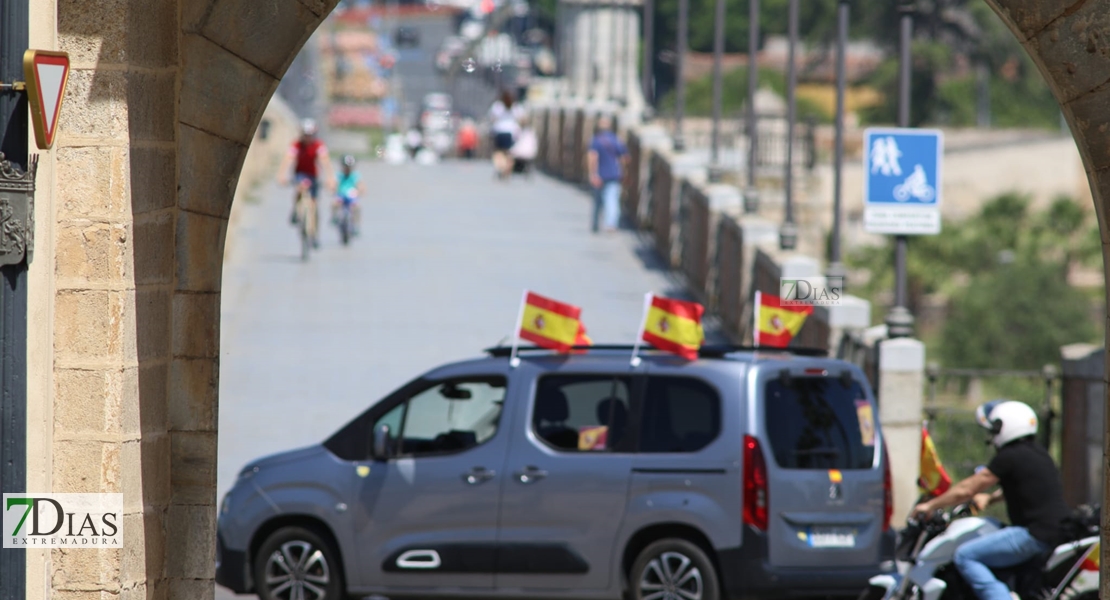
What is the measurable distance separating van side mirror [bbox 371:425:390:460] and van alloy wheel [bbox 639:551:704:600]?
1.81 metres

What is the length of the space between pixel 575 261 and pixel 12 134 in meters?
18.7

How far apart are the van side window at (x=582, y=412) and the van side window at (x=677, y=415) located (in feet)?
0.47

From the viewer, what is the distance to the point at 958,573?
33.4ft

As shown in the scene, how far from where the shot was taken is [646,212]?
28984mm

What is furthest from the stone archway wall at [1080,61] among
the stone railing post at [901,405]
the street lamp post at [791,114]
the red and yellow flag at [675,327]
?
the street lamp post at [791,114]

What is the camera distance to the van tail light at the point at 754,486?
35.6ft

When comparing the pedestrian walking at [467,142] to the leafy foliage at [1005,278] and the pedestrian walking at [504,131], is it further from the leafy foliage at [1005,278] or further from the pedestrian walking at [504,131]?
the leafy foliage at [1005,278]

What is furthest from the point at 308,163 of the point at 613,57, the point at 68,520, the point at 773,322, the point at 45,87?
the point at 613,57

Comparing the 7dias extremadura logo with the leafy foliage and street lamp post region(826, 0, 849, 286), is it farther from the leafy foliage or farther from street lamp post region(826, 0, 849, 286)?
the leafy foliage

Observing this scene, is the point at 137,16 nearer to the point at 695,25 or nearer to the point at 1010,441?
the point at 1010,441

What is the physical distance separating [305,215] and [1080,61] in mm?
17613

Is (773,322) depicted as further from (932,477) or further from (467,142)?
(467,142)

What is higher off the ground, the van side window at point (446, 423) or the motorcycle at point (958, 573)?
the van side window at point (446, 423)

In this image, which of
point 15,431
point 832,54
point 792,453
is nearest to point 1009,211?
point 832,54
